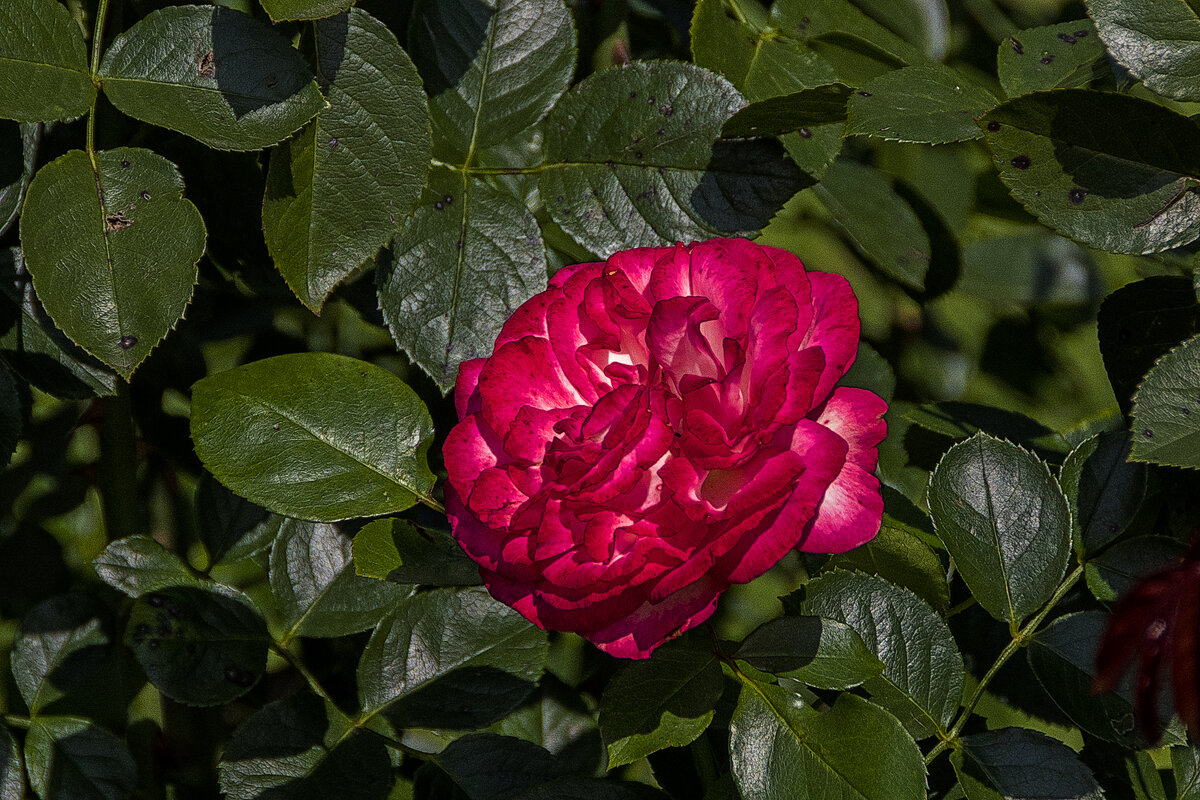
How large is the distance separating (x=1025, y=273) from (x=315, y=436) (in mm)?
960

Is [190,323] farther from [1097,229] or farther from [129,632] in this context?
[1097,229]

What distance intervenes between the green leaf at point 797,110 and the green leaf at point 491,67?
0.56 feet

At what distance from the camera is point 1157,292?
0.74m

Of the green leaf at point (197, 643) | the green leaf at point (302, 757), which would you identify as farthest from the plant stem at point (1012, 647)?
the green leaf at point (197, 643)

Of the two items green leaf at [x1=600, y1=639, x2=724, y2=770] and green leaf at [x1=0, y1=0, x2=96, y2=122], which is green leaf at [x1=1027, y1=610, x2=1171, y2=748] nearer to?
green leaf at [x1=600, y1=639, x2=724, y2=770]

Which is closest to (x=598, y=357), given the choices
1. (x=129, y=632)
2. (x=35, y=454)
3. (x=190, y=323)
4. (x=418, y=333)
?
(x=418, y=333)

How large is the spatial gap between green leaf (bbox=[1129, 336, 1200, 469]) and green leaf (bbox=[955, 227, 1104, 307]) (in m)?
0.70

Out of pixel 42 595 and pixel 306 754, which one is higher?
pixel 306 754

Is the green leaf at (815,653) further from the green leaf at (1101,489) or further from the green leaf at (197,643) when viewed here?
the green leaf at (197,643)

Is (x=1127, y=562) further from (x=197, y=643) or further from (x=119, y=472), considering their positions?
(x=119, y=472)

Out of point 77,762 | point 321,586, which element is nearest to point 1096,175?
point 321,586

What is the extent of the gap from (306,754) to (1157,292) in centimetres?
70

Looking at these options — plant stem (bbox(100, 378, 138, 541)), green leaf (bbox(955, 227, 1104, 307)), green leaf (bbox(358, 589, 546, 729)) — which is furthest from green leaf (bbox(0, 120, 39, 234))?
green leaf (bbox(955, 227, 1104, 307))

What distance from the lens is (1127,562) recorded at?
0.66m
